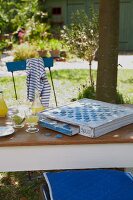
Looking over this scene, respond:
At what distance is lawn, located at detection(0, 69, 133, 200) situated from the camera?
10.6ft

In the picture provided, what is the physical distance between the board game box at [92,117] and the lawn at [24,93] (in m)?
1.16

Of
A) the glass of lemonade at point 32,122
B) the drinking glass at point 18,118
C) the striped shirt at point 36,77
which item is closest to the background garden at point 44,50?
the striped shirt at point 36,77

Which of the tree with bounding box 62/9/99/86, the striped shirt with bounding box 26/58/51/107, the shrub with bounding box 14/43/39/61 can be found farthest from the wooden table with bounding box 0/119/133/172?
the shrub with bounding box 14/43/39/61

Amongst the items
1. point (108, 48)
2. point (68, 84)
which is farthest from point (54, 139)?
point (68, 84)

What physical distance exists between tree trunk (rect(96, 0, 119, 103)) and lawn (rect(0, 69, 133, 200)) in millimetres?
1119

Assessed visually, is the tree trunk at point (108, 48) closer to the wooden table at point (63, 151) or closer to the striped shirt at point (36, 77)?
the striped shirt at point (36, 77)

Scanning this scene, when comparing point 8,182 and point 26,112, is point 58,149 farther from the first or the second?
point 8,182

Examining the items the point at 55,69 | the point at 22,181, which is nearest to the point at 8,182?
the point at 22,181

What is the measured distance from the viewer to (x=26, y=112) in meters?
2.45

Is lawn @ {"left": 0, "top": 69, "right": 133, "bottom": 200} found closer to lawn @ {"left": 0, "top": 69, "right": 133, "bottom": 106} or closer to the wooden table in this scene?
lawn @ {"left": 0, "top": 69, "right": 133, "bottom": 106}

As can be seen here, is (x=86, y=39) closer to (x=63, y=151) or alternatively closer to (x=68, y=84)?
(x=68, y=84)

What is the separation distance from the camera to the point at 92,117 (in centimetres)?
222

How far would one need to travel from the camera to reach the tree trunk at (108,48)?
11.3 ft

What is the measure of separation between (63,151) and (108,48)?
172cm
